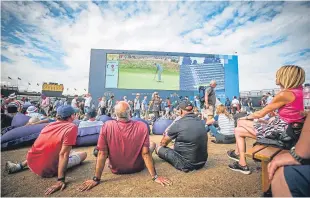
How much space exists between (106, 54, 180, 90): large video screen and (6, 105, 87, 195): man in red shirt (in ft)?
48.3

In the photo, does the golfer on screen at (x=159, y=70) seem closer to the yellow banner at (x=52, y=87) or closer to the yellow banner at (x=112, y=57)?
the yellow banner at (x=112, y=57)

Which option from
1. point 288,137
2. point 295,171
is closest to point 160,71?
point 288,137

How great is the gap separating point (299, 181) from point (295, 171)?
0.20ft

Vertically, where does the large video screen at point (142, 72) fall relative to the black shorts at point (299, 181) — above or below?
above

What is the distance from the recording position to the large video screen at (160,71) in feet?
55.5

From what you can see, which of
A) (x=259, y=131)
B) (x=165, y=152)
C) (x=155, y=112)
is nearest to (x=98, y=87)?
(x=155, y=112)

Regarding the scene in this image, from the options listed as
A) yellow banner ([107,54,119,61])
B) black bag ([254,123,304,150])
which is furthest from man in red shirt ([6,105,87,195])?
yellow banner ([107,54,119,61])

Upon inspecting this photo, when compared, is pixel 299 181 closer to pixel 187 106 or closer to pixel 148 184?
pixel 148 184

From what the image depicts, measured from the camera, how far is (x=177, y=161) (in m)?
2.74

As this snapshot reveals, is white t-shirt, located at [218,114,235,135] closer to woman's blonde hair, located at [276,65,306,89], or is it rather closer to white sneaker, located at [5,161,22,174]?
woman's blonde hair, located at [276,65,306,89]

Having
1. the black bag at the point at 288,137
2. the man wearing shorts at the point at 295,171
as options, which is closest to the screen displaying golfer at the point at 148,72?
the black bag at the point at 288,137

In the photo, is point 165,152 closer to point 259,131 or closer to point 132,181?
point 132,181

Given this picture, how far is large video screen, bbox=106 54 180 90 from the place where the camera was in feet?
55.4

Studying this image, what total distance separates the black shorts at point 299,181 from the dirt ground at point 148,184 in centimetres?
117
